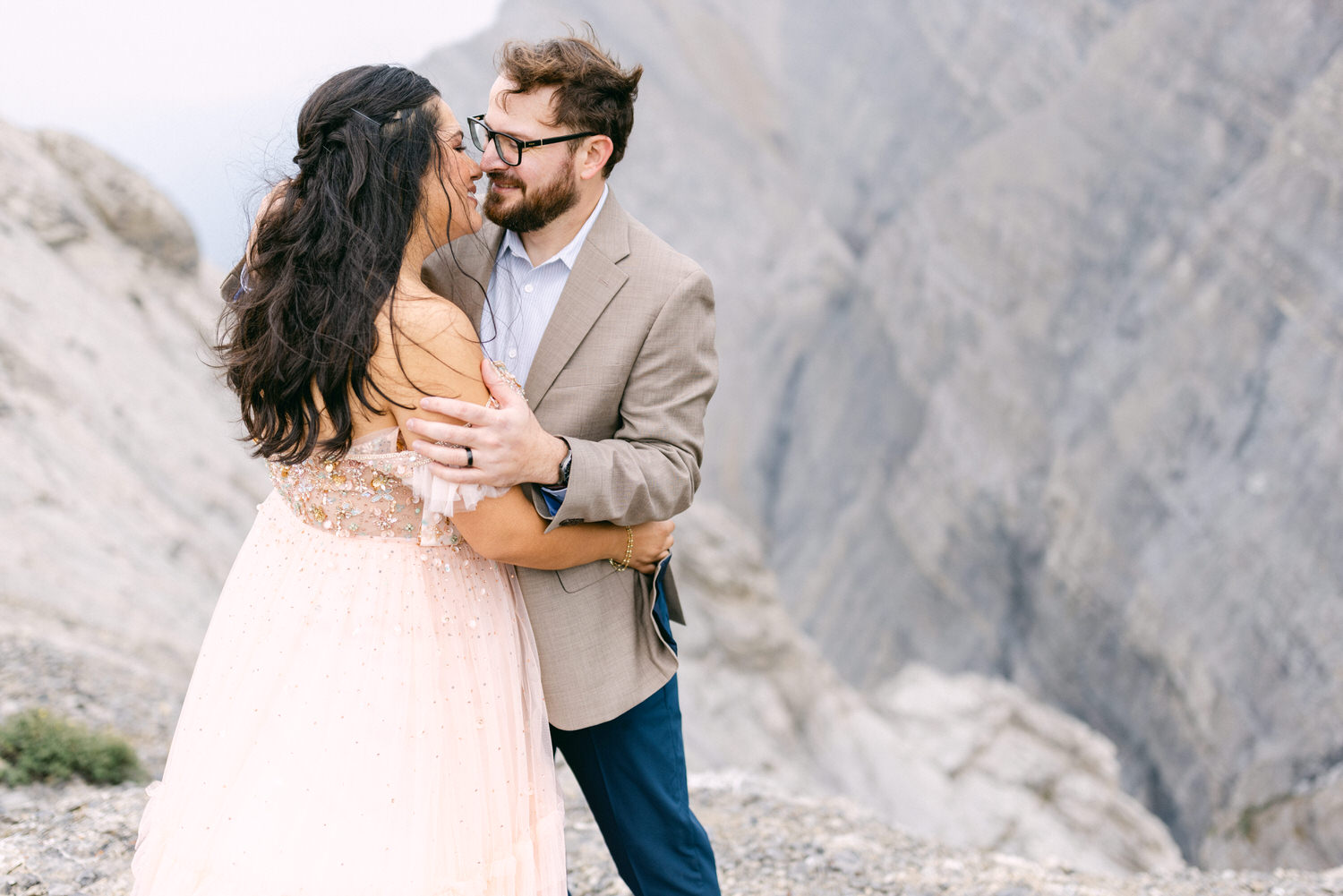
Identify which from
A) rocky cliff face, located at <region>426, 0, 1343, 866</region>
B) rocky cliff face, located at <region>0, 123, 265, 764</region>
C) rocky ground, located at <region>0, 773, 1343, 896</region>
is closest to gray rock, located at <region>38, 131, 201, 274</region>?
rocky cliff face, located at <region>0, 123, 265, 764</region>

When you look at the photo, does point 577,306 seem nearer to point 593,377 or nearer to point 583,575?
point 593,377

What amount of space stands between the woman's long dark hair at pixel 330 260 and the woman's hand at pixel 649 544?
0.68 m

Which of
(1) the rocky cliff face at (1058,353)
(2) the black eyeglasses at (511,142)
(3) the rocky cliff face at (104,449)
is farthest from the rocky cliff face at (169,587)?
(1) the rocky cliff face at (1058,353)

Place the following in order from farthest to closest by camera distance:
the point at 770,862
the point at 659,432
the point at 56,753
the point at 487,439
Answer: the point at 56,753, the point at 770,862, the point at 659,432, the point at 487,439

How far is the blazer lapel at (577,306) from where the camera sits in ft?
6.89

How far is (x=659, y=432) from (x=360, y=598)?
0.70 metres

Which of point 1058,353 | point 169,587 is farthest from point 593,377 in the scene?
point 1058,353

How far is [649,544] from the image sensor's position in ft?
7.10

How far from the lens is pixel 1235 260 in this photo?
20.1 metres

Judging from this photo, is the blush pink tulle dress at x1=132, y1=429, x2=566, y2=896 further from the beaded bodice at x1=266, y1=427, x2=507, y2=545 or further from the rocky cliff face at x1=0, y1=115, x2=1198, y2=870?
the rocky cliff face at x1=0, y1=115, x2=1198, y2=870

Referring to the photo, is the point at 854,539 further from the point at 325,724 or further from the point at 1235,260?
the point at 325,724

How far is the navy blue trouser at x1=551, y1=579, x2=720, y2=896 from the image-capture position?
86.2 inches

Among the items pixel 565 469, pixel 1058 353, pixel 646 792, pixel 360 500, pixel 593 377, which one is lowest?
pixel 1058 353

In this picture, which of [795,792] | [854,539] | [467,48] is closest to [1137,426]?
[854,539]
